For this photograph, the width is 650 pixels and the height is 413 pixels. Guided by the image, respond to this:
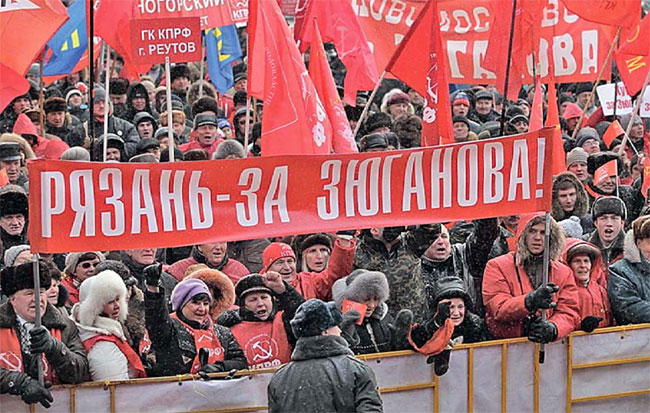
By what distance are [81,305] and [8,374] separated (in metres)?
0.60

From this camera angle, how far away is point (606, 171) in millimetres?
10547

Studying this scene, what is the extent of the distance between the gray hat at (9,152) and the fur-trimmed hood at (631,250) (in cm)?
481

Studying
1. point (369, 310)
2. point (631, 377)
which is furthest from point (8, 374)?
point (631, 377)

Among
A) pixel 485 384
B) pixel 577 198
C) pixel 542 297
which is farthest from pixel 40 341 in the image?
pixel 577 198

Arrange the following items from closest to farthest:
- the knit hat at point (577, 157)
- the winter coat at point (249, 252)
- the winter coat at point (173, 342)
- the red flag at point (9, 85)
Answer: the winter coat at point (173, 342)
the winter coat at point (249, 252)
the red flag at point (9, 85)
the knit hat at point (577, 157)

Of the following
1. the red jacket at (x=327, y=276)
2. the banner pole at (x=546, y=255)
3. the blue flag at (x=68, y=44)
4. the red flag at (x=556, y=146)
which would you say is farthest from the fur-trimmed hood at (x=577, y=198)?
the blue flag at (x=68, y=44)

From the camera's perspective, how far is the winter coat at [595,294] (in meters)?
7.95

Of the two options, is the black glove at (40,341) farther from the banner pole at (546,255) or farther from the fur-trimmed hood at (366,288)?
the banner pole at (546,255)

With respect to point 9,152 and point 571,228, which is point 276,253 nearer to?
point 571,228

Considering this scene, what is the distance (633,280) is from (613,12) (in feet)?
14.4

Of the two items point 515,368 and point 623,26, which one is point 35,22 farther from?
point 623,26

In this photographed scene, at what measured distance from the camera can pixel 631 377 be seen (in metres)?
7.86

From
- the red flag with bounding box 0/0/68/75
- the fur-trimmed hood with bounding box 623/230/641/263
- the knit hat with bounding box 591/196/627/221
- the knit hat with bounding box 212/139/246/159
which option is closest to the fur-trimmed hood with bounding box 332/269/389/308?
the fur-trimmed hood with bounding box 623/230/641/263

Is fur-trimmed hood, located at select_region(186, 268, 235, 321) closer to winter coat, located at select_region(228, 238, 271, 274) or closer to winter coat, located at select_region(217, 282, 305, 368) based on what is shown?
winter coat, located at select_region(217, 282, 305, 368)
